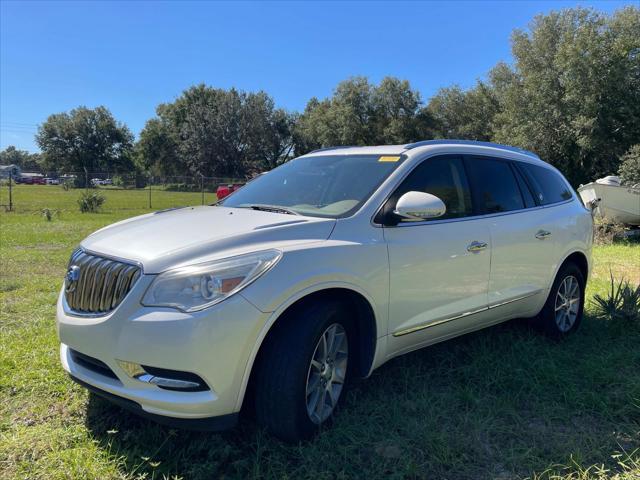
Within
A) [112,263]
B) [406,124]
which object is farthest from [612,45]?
[112,263]

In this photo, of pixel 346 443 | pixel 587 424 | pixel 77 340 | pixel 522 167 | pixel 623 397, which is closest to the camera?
pixel 77 340

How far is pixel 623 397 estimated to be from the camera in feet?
11.6

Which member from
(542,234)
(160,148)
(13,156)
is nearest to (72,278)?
(542,234)

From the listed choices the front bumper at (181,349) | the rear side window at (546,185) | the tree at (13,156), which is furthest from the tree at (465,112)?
the tree at (13,156)

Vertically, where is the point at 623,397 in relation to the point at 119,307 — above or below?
below

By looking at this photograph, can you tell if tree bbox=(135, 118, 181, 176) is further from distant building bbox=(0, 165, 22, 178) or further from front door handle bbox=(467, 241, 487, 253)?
front door handle bbox=(467, 241, 487, 253)

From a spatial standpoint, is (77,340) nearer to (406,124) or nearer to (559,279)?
(559,279)

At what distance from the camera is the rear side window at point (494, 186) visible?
3964mm

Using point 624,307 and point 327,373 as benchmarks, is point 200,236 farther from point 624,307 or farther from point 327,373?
point 624,307

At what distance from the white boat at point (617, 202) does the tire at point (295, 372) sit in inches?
525

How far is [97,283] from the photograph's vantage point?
268 centimetres

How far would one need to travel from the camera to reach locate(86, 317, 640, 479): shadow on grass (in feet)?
8.75

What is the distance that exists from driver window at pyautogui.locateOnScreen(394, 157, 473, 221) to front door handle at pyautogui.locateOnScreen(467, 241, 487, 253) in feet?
0.77

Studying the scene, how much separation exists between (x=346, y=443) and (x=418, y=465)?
0.42 metres
